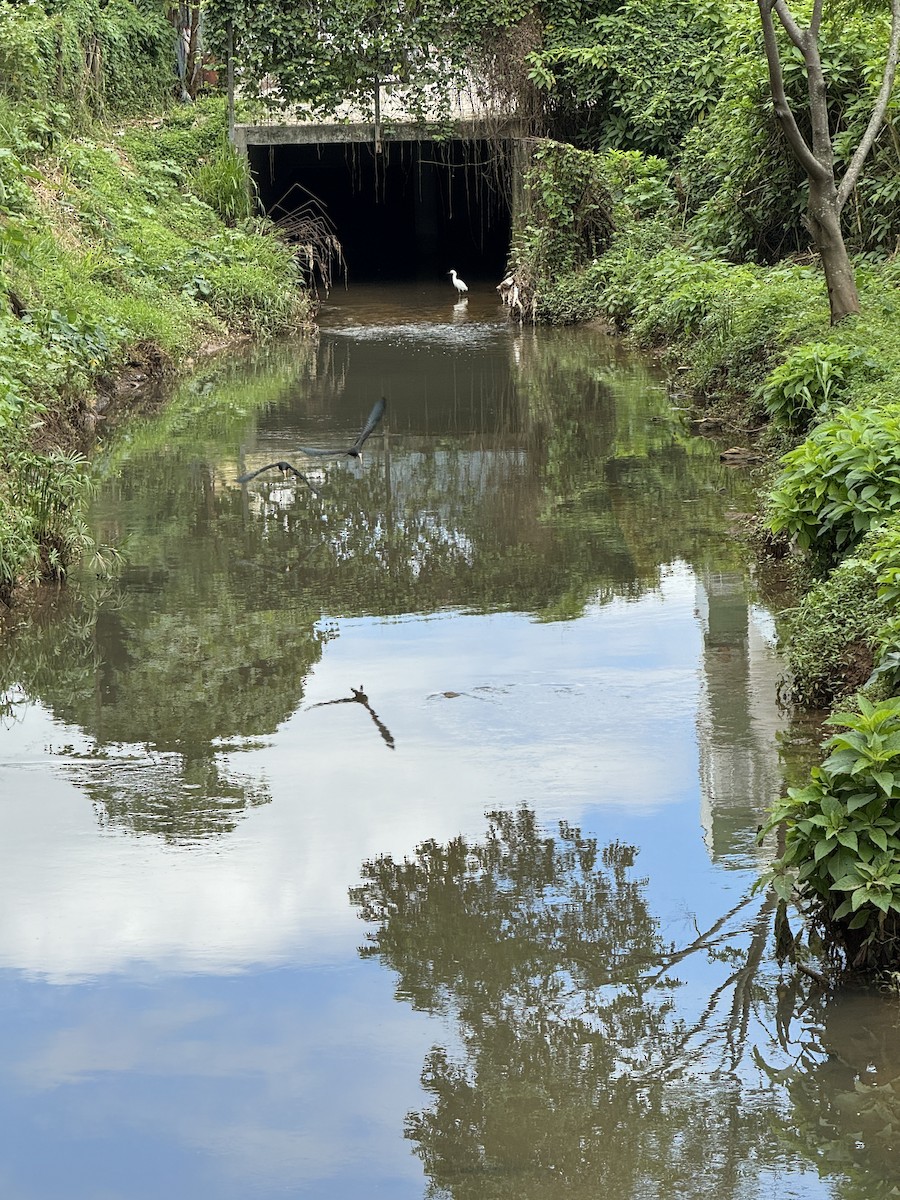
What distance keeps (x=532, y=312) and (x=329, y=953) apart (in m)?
16.5

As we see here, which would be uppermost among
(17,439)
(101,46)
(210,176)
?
(101,46)

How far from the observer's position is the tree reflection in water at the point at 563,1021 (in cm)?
371

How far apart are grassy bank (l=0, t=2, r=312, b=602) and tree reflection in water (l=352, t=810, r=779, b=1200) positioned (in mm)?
4079

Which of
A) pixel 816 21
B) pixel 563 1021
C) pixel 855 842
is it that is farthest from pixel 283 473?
pixel 855 842

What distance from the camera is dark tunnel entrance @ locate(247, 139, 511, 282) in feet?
88.3

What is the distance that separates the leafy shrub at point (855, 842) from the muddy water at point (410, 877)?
0.22m

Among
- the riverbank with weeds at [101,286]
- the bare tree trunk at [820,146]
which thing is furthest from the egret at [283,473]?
the bare tree trunk at [820,146]

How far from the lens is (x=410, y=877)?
5.19m

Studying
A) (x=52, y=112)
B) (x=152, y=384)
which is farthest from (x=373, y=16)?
(x=152, y=384)

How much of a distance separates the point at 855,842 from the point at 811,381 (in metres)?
5.80

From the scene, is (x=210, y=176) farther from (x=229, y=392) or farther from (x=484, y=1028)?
(x=484, y=1028)

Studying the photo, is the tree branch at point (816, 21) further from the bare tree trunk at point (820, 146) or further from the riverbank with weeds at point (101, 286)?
the riverbank with weeds at point (101, 286)

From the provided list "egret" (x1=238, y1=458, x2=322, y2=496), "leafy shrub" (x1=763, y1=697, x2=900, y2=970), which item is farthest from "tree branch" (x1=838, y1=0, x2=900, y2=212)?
"leafy shrub" (x1=763, y1=697, x2=900, y2=970)

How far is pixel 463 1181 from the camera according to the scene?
12.0 ft
